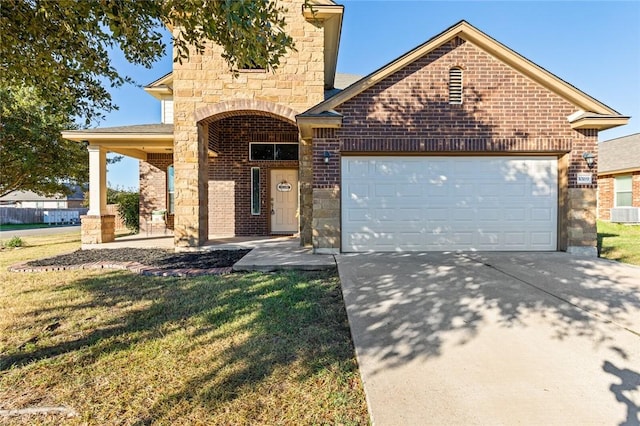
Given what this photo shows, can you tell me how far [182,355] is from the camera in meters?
3.29

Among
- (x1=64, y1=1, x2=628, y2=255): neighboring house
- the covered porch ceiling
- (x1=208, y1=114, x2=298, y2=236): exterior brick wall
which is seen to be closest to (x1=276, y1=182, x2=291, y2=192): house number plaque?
(x1=208, y1=114, x2=298, y2=236): exterior brick wall

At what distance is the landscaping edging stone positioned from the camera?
256 inches

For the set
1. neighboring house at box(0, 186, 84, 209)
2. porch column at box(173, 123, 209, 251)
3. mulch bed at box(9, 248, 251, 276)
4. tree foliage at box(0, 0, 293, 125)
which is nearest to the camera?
tree foliage at box(0, 0, 293, 125)

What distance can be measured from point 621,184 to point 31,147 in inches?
1068

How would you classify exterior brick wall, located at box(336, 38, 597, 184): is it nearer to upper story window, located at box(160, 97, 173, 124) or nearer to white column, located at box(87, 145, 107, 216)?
white column, located at box(87, 145, 107, 216)

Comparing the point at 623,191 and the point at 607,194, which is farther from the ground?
the point at 623,191

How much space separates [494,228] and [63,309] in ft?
28.1

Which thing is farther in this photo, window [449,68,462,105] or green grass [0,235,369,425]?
window [449,68,462,105]

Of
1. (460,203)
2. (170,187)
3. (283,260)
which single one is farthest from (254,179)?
(460,203)

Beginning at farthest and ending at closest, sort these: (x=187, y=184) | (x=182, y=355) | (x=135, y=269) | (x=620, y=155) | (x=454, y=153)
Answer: (x=620, y=155)
(x=187, y=184)
(x=454, y=153)
(x=135, y=269)
(x=182, y=355)

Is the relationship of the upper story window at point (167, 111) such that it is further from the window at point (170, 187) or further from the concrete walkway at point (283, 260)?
the concrete walkway at point (283, 260)

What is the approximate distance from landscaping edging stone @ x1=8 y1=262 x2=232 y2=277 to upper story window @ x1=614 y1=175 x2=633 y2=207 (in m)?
20.7

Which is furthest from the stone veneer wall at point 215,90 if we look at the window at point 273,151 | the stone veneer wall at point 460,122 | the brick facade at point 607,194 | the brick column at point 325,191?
the brick facade at point 607,194

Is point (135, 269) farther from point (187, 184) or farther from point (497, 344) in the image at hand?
point (497, 344)
